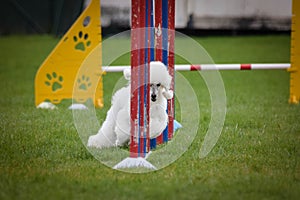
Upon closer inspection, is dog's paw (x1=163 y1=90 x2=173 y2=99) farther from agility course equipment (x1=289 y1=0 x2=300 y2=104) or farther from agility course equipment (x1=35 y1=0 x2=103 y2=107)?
agility course equipment (x1=289 y1=0 x2=300 y2=104)

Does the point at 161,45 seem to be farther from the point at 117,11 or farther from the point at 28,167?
the point at 117,11

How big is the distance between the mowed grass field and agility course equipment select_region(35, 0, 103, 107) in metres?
0.22

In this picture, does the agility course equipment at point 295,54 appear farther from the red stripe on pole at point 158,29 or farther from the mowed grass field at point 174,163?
the red stripe on pole at point 158,29

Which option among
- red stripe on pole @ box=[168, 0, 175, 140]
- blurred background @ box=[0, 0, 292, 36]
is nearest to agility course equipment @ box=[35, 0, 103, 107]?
red stripe on pole @ box=[168, 0, 175, 140]

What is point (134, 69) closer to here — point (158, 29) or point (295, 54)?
point (158, 29)

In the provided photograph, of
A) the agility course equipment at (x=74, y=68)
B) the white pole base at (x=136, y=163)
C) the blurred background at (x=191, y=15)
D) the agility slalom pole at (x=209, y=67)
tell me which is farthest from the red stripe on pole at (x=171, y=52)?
the blurred background at (x=191, y=15)

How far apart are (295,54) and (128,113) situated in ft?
11.5

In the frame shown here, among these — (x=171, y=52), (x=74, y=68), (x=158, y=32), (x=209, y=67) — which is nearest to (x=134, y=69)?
(x=158, y=32)

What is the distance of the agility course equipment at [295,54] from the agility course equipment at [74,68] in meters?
2.24

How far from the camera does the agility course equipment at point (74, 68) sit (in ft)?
22.2

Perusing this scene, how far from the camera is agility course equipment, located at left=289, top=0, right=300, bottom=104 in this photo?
275 inches

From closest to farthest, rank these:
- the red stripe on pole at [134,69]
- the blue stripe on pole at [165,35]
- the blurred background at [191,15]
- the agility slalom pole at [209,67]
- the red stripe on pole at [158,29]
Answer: the red stripe on pole at [134,69], the red stripe on pole at [158,29], the blue stripe on pole at [165,35], the agility slalom pole at [209,67], the blurred background at [191,15]

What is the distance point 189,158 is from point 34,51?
12.7m

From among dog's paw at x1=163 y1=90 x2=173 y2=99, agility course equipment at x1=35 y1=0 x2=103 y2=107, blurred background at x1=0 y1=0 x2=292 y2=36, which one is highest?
dog's paw at x1=163 y1=90 x2=173 y2=99
